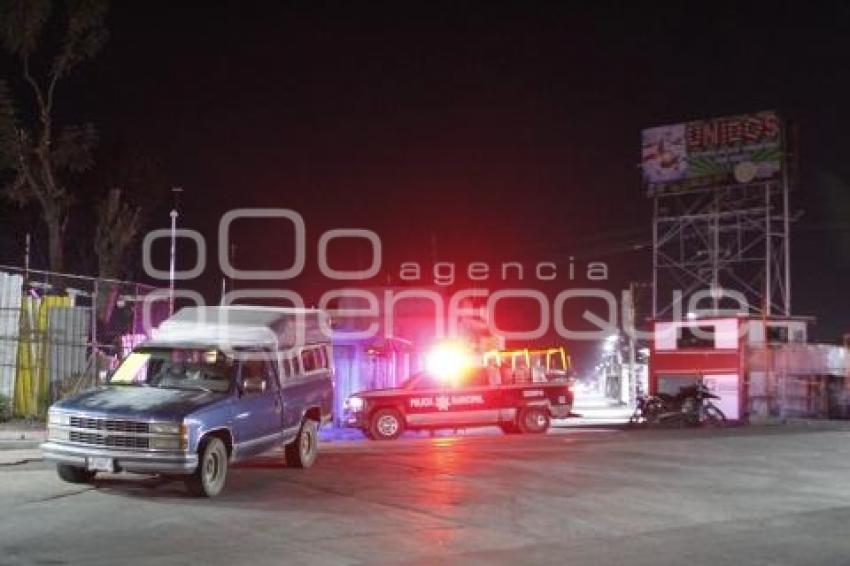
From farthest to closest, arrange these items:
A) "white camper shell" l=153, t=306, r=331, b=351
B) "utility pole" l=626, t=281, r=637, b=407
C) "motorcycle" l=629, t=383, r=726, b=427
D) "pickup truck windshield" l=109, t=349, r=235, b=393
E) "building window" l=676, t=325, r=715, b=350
Answer: "utility pole" l=626, t=281, r=637, b=407 < "building window" l=676, t=325, r=715, b=350 < "motorcycle" l=629, t=383, r=726, b=427 < "white camper shell" l=153, t=306, r=331, b=351 < "pickup truck windshield" l=109, t=349, r=235, b=393

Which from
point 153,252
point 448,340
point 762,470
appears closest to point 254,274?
point 153,252

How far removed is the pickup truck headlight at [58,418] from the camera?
1237 cm

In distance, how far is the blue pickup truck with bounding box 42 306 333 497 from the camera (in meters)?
12.1

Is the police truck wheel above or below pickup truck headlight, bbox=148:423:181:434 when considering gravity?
below

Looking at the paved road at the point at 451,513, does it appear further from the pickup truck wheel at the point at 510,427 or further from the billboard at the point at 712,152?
the billboard at the point at 712,152

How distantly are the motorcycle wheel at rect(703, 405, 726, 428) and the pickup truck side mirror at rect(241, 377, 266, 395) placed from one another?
19.2 m

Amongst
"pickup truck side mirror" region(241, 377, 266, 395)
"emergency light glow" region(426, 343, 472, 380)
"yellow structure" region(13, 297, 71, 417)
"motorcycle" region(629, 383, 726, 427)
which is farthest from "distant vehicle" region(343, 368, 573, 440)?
"pickup truck side mirror" region(241, 377, 266, 395)

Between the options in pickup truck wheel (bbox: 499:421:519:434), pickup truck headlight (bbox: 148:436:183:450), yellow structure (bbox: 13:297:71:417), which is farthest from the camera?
pickup truck wheel (bbox: 499:421:519:434)

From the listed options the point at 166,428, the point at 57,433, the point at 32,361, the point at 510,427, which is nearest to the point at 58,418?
the point at 57,433

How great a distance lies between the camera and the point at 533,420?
25.8 m

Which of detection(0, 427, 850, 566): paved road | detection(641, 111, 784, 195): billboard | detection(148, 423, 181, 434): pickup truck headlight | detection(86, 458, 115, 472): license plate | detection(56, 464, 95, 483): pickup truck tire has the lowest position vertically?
detection(0, 427, 850, 566): paved road

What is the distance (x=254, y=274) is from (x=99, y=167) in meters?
11.9

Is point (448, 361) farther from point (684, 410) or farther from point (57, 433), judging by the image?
point (57, 433)

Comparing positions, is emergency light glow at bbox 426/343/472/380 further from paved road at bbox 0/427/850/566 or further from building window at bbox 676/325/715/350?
building window at bbox 676/325/715/350
